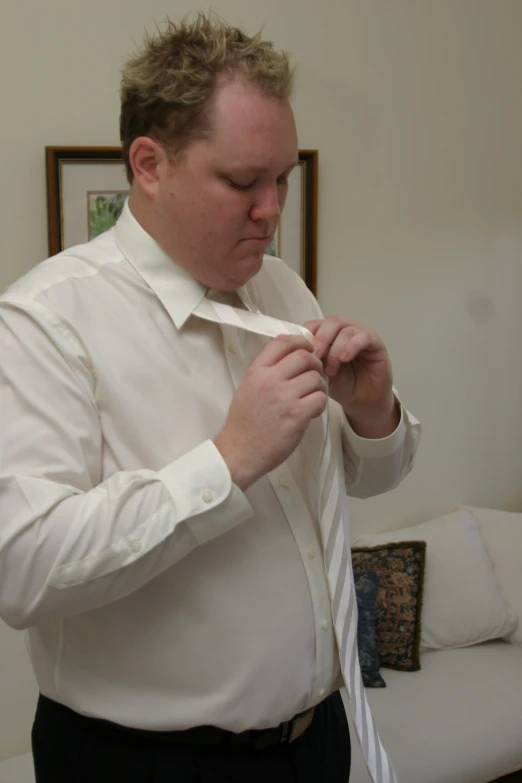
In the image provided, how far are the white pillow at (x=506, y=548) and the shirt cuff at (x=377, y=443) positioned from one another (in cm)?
181

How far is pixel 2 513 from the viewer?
90 cm

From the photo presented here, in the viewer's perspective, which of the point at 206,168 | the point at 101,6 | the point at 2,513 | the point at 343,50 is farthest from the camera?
the point at 343,50

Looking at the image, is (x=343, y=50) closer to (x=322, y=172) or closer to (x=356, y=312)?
(x=322, y=172)

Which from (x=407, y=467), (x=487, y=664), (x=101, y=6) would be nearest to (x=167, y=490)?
(x=407, y=467)

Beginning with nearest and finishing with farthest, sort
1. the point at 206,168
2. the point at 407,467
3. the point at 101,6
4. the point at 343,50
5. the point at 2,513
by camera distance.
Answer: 1. the point at 2,513
2. the point at 206,168
3. the point at 407,467
4. the point at 101,6
5. the point at 343,50

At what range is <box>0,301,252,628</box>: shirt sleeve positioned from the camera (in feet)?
2.96

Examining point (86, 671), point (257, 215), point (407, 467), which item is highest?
point (257, 215)

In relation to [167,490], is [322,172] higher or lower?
higher

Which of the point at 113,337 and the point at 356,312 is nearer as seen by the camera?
the point at 113,337

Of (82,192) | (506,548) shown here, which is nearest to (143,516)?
(82,192)

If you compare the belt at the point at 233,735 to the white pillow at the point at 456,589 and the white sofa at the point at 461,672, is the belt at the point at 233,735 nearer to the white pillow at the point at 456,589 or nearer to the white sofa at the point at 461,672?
the white sofa at the point at 461,672

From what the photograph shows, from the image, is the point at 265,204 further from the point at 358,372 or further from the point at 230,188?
the point at 358,372

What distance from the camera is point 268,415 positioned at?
3.18 ft

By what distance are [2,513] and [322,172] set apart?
78.7 inches
